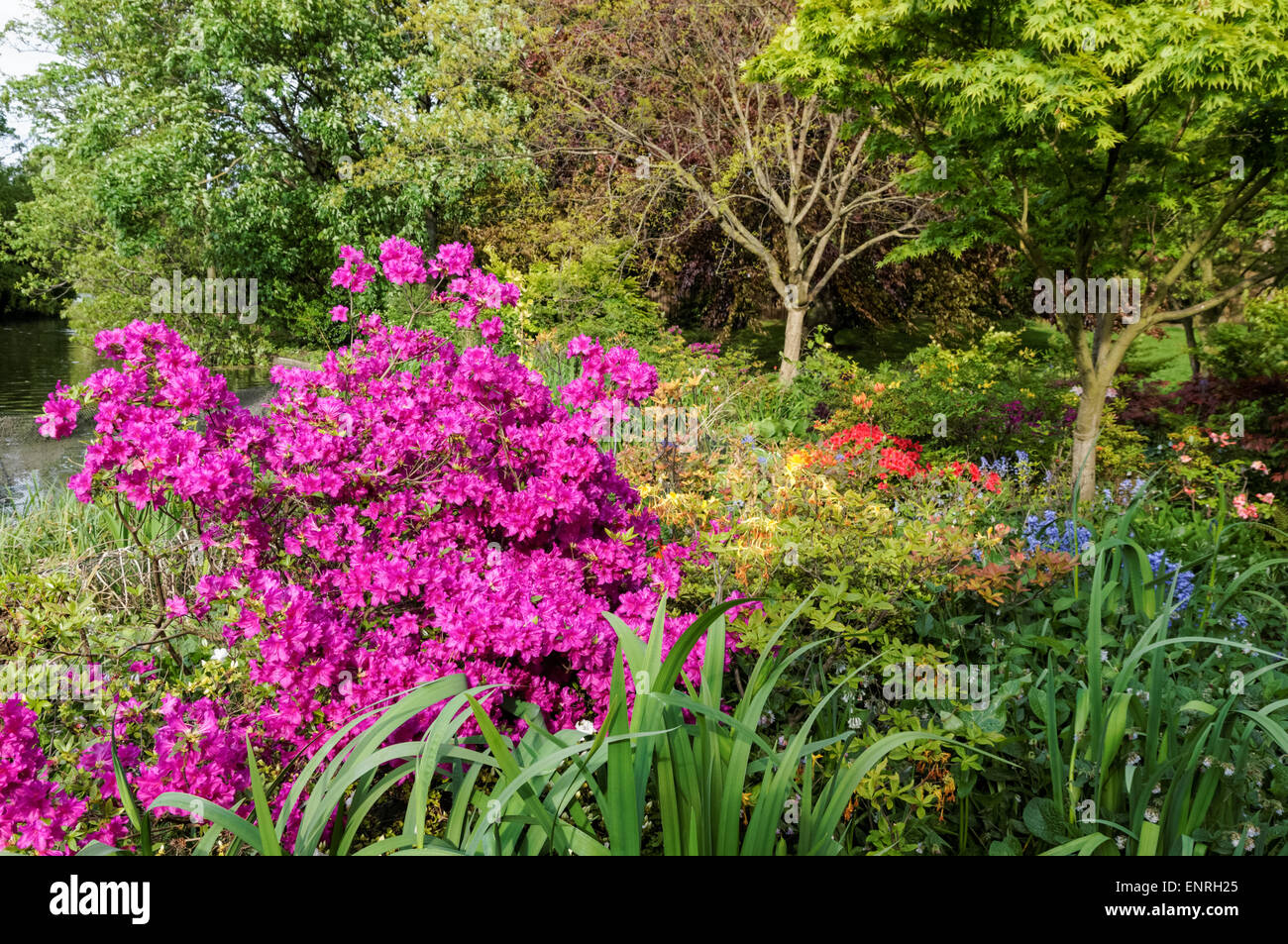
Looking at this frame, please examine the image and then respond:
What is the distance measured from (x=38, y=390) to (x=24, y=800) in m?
17.1

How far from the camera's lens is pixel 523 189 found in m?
13.6

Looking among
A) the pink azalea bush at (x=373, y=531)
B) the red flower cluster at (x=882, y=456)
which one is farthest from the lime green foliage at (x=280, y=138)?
the pink azalea bush at (x=373, y=531)

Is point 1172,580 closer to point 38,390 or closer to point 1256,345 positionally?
point 1256,345

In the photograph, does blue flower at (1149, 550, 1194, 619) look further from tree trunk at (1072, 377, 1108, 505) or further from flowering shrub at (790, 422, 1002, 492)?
tree trunk at (1072, 377, 1108, 505)

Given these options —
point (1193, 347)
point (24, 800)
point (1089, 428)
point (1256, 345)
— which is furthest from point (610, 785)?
point (1193, 347)

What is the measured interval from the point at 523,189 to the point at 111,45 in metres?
9.04

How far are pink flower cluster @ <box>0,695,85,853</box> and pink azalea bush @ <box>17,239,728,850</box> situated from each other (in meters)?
0.17

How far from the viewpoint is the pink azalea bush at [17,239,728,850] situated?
7.01ft

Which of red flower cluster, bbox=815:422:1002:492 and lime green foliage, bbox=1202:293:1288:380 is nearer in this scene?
red flower cluster, bbox=815:422:1002:492

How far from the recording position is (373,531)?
260 centimetres

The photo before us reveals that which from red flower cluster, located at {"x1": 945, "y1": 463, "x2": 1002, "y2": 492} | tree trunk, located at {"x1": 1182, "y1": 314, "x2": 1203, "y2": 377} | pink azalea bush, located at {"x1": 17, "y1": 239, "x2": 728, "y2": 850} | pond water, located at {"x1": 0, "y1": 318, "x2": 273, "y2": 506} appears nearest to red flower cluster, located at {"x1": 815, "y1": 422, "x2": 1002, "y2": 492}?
red flower cluster, located at {"x1": 945, "y1": 463, "x2": 1002, "y2": 492}

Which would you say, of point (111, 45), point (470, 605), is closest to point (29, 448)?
point (470, 605)

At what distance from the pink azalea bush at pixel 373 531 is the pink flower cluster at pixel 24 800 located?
17 centimetres

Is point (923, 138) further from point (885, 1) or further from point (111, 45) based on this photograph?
point (111, 45)
